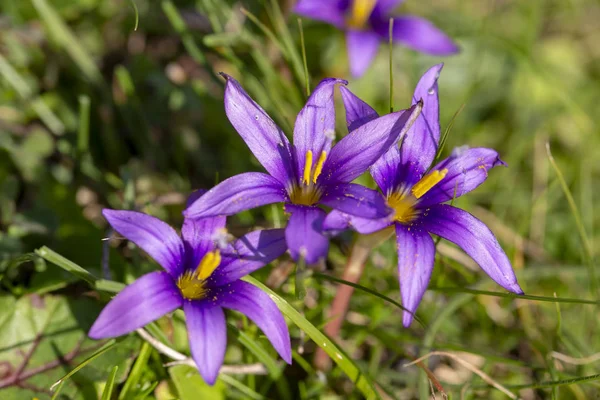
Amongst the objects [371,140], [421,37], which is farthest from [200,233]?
[421,37]

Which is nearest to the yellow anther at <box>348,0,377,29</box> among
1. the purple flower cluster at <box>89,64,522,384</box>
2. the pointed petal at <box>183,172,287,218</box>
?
the purple flower cluster at <box>89,64,522,384</box>

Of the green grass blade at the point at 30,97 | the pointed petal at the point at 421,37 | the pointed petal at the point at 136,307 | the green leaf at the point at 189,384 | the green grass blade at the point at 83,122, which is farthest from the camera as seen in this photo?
the pointed petal at the point at 421,37

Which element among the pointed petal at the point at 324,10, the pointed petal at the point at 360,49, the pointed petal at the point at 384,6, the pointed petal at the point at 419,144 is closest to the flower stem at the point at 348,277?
the pointed petal at the point at 419,144

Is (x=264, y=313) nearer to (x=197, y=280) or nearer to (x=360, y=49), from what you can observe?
(x=197, y=280)

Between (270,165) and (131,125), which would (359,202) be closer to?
(270,165)

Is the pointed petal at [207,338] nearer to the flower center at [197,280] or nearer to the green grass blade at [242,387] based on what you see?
the flower center at [197,280]

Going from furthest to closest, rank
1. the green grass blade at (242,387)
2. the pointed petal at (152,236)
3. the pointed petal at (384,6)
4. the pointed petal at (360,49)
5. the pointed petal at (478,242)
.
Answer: the pointed petal at (384,6)
the pointed petal at (360,49)
the green grass blade at (242,387)
the pointed petal at (478,242)
the pointed petal at (152,236)
